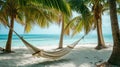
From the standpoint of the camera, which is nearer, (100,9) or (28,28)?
(100,9)

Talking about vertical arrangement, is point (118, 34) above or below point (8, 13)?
below

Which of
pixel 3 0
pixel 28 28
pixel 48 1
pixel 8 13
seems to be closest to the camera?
pixel 48 1

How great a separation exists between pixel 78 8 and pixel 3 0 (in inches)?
116

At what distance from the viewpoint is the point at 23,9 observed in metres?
8.30

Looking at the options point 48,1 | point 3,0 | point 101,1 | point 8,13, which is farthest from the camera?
point 101,1

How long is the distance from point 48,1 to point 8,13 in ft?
10.8

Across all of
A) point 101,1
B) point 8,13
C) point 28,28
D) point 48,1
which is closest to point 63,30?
point 28,28

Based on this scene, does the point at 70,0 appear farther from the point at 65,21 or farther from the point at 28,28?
the point at 28,28

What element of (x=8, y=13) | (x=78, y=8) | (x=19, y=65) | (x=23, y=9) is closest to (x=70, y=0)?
(x=78, y=8)

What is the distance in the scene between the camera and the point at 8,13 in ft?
27.6

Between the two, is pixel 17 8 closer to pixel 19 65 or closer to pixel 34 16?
pixel 34 16

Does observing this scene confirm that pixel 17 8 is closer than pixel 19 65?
No

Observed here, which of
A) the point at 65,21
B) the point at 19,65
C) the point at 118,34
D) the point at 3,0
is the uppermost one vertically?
the point at 3,0

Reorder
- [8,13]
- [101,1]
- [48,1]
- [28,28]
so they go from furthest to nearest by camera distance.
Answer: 1. [28,28]
2. [101,1]
3. [8,13]
4. [48,1]
